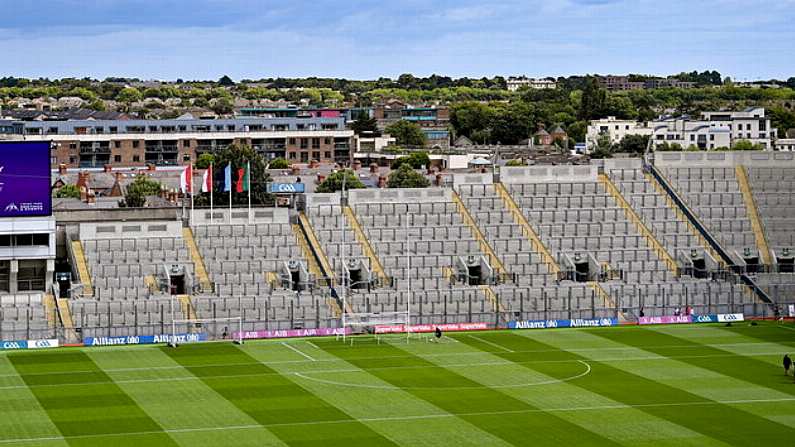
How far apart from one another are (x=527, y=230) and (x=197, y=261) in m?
20.1

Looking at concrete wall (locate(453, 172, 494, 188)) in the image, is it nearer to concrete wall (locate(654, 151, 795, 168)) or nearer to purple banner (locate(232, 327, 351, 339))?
concrete wall (locate(654, 151, 795, 168))

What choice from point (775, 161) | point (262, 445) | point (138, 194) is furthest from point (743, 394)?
point (138, 194)

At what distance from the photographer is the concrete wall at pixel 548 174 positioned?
10250cm

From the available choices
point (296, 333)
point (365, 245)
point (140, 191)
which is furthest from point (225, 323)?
point (140, 191)

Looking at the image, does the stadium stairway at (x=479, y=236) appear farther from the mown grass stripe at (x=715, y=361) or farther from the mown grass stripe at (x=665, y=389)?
the mown grass stripe at (x=715, y=361)

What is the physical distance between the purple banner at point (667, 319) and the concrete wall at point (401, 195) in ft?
55.1

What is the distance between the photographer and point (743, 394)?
6569 cm

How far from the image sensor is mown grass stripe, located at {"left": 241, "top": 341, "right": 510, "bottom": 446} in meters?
56.8

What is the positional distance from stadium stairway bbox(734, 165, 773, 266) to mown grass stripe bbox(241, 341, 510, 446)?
3300 centimetres

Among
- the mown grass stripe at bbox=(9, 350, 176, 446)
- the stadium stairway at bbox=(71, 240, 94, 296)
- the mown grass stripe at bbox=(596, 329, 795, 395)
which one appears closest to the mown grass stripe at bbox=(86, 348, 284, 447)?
→ the mown grass stripe at bbox=(9, 350, 176, 446)

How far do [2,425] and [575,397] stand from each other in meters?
22.2

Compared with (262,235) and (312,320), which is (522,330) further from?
(262,235)

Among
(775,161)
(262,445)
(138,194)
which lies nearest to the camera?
(262,445)

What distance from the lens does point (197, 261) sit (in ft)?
295
